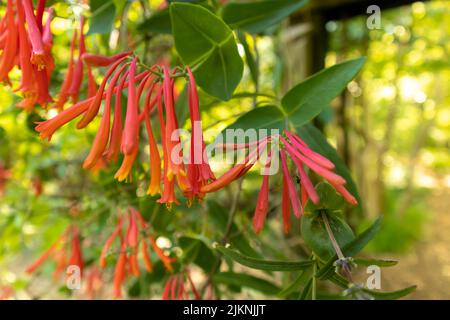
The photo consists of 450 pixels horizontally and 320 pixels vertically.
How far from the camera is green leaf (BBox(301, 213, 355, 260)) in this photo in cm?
34

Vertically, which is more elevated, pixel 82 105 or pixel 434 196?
pixel 82 105

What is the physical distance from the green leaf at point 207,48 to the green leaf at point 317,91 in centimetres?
7

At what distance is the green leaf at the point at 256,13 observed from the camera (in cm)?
51

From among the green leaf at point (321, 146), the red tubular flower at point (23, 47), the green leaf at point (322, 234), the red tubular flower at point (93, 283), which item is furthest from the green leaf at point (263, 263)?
the red tubular flower at point (93, 283)

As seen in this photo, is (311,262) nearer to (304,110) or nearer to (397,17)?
(304,110)

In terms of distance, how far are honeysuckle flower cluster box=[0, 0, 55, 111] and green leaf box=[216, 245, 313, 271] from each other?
0.75 feet

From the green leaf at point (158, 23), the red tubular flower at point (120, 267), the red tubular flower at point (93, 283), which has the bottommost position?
the red tubular flower at point (93, 283)

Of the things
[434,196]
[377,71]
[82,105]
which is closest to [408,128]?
[434,196]

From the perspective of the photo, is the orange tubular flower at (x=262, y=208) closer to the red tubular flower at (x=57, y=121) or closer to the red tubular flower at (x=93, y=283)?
the red tubular flower at (x=57, y=121)

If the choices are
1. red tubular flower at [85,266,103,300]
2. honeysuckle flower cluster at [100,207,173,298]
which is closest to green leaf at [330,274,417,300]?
honeysuckle flower cluster at [100,207,173,298]

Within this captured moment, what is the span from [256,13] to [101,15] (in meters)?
0.18

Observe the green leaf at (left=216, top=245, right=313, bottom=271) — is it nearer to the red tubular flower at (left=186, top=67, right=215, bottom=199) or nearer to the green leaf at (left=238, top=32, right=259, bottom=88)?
the red tubular flower at (left=186, top=67, right=215, bottom=199)
